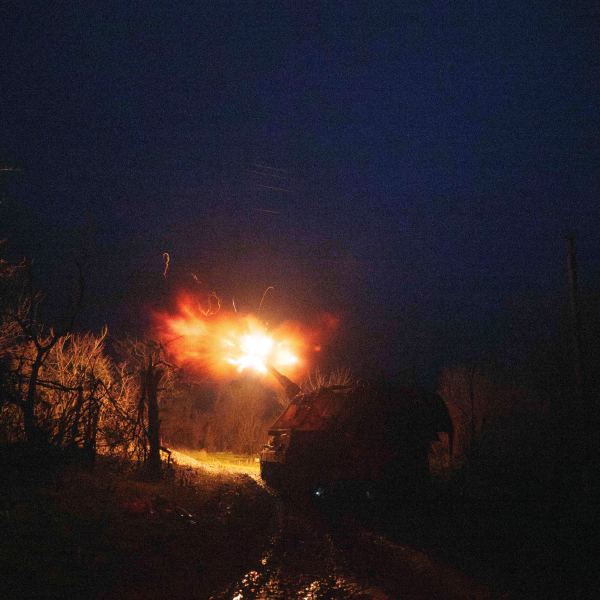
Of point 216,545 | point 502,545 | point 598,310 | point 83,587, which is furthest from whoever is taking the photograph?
point 598,310

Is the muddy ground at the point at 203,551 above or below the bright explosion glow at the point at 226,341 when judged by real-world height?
below

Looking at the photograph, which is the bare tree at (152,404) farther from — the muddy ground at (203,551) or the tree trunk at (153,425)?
the muddy ground at (203,551)

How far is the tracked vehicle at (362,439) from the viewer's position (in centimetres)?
1319

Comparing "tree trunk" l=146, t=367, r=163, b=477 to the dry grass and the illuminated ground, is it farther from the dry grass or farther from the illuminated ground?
the illuminated ground

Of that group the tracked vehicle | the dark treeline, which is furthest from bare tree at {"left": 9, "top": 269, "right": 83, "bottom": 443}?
the tracked vehicle

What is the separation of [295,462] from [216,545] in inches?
254

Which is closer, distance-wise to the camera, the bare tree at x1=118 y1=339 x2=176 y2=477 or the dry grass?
the dry grass

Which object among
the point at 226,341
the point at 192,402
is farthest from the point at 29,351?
the point at 192,402

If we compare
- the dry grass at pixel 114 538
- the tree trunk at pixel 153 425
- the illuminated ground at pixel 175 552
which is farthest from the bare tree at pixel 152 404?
the illuminated ground at pixel 175 552

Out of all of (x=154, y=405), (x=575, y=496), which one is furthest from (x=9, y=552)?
(x=575, y=496)

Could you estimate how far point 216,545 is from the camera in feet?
27.6

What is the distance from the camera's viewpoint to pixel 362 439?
13.4 m

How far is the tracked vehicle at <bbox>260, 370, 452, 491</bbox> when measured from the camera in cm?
1319

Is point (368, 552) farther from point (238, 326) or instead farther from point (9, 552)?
point (238, 326)
